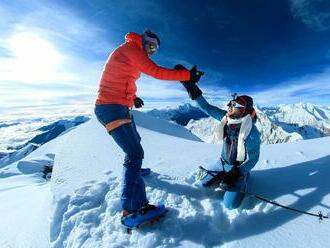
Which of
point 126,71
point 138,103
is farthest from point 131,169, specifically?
point 138,103

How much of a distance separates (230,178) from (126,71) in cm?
240

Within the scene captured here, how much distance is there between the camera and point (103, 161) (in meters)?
7.46

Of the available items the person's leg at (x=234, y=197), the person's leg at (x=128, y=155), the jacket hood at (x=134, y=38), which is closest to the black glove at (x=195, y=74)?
the jacket hood at (x=134, y=38)

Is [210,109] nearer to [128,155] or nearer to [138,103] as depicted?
[138,103]

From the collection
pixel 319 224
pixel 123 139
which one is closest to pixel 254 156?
pixel 319 224

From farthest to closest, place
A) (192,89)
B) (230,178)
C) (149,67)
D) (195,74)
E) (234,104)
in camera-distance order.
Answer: (192,89), (234,104), (195,74), (230,178), (149,67)

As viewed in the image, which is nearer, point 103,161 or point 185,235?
point 185,235

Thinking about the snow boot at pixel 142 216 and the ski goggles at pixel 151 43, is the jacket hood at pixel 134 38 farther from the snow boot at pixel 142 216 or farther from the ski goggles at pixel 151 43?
the snow boot at pixel 142 216

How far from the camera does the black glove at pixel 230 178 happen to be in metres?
4.94

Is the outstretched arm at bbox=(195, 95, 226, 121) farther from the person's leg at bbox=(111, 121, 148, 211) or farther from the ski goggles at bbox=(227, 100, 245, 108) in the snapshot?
the person's leg at bbox=(111, 121, 148, 211)

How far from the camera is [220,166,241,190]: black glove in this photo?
494 cm

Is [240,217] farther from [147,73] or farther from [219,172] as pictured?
[147,73]

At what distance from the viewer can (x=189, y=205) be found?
4.87 m

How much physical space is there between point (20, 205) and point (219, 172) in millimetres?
4719
